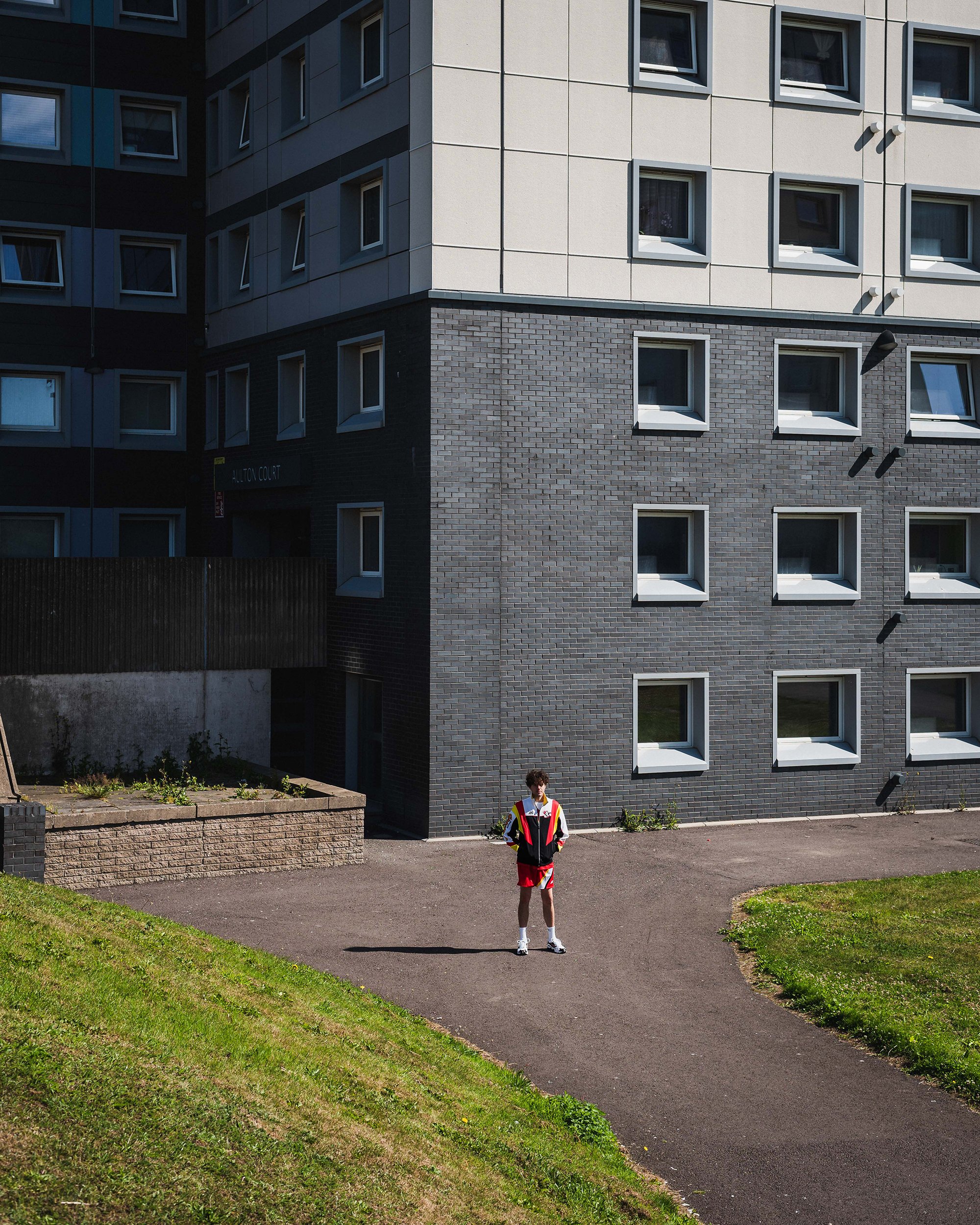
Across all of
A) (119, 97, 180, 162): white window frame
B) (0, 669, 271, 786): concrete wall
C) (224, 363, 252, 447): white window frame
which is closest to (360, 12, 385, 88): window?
(224, 363, 252, 447): white window frame

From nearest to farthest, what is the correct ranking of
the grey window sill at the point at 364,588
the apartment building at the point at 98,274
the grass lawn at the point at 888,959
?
the grass lawn at the point at 888,959 < the grey window sill at the point at 364,588 < the apartment building at the point at 98,274

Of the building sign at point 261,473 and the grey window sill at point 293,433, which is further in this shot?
the grey window sill at point 293,433

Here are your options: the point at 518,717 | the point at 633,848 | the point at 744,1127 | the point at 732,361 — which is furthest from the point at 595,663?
the point at 744,1127

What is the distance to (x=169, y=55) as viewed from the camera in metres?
29.4

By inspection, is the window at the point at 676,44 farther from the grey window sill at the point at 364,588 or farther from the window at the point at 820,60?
the grey window sill at the point at 364,588

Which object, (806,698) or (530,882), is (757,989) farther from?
(806,698)

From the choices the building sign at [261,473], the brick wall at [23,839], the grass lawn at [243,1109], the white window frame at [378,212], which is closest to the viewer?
the grass lawn at [243,1109]

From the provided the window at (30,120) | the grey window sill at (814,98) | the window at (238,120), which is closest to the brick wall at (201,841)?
the grey window sill at (814,98)

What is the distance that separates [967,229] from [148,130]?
1688cm

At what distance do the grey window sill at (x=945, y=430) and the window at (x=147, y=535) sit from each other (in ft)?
50.9

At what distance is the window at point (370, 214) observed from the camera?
22734mm

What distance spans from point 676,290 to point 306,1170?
17103 mm

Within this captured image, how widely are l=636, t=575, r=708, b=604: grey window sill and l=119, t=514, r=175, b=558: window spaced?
1243 cm

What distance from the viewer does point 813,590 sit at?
888 inches
